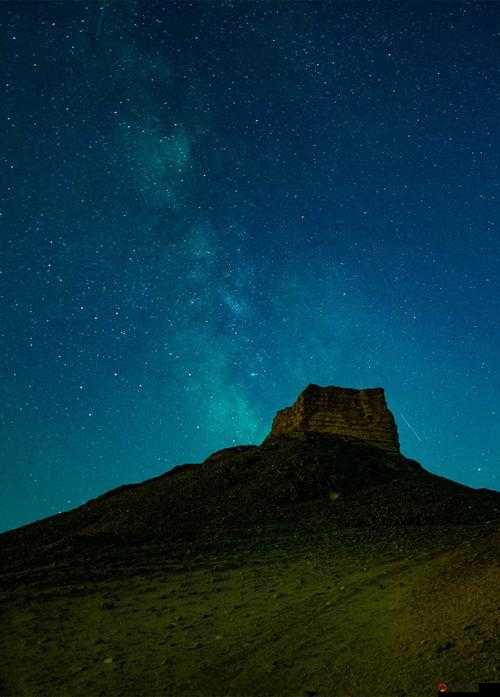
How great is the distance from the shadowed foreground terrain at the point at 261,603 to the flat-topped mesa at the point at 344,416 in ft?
82.8

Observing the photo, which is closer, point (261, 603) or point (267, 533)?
point (261, 603)

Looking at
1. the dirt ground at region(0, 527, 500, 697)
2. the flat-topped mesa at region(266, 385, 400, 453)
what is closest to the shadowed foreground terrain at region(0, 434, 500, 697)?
the dirt ground at region(0, 527, 500, 697)

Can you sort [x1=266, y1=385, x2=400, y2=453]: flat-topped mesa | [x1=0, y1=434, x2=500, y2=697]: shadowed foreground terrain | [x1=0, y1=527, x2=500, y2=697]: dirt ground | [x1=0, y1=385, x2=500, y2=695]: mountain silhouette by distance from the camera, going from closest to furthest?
[x1=0, y1=527, x2=500, y2=697]: dirt ground → [x1=0, y1=434, x2=500, y2=697]: shadowed foreground terrain → [x1=0, y1=385, x2=500, y2=695]: mountain silhouette → [x1=266, y1=385, x2=400, y2=453]: flat-topped mesa

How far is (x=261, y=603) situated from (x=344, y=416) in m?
44.6

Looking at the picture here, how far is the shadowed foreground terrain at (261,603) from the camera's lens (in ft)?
22.8

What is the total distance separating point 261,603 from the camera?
443 inches

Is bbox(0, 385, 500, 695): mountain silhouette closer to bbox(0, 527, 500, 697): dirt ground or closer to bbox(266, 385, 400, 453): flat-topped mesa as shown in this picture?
bbox(0, 527, 500, 697): dirt ground

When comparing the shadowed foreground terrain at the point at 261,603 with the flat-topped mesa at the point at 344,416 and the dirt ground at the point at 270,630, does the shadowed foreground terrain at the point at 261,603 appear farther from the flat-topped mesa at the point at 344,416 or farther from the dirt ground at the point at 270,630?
the flat-topped mesa at the point at 344,416

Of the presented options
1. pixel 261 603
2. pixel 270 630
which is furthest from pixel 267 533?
pixel 270 630

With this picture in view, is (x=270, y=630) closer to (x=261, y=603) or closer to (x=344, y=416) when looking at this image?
(x=261, y=603)

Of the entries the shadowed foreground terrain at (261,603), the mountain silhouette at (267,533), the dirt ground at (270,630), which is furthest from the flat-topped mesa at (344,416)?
the dirt ground at (270,630)

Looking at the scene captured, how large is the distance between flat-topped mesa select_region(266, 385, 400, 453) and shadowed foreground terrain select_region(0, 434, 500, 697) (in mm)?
25236

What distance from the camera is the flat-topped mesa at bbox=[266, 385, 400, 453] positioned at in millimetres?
53250

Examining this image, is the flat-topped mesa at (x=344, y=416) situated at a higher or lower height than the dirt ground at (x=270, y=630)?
higher
